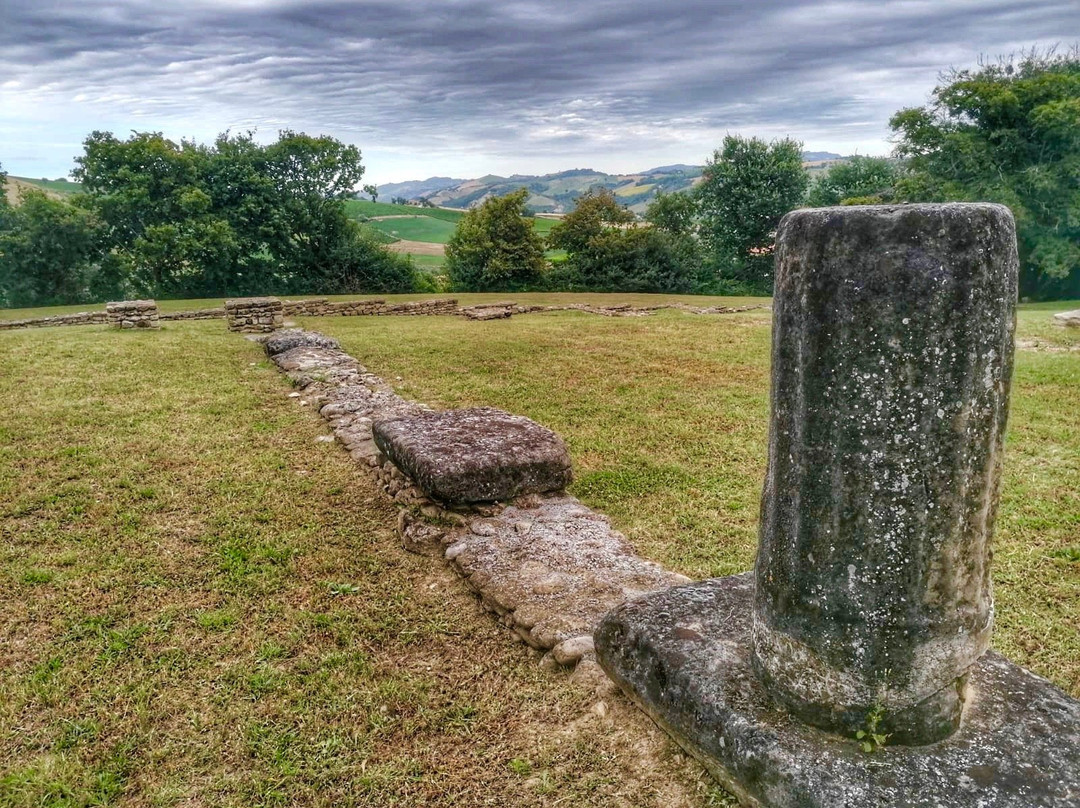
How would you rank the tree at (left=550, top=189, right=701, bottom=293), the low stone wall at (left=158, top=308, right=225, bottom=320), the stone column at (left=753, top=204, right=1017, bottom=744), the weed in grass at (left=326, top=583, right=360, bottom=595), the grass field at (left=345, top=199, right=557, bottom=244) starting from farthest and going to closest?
the grass field at (left=345, top=199, right=557, bottom=244) → the tree at (left=550, top=189, right=701, bottom=293) → the low stone wall at (left=158, top=308, right=225, bottom=320) → the weed in grass at (left=326, top=583, right=360, bottom=595) → the stone column at (left=753, top=204, right=1017, bottom=744)

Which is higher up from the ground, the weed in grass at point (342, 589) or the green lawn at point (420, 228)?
the green lawn at point (420, 228)

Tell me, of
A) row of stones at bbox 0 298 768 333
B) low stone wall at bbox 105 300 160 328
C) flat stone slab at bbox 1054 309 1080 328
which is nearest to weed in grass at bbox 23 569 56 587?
low stone wall at bbox 105 300 160 328

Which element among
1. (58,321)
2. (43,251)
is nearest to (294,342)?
(58,321)

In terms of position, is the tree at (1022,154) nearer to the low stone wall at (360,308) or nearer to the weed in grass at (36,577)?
the low stone wall at (360,308)

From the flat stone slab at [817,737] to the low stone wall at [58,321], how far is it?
19.8 meters

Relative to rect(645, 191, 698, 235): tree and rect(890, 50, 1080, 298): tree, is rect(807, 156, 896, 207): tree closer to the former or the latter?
rect(645, 191, 698, 235): tree

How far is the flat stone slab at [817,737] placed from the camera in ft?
6.28

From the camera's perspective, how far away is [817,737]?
6.98 feet

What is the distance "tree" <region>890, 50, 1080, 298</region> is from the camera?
2436 cm

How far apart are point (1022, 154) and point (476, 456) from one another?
2995cm

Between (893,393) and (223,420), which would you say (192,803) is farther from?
(223,420)

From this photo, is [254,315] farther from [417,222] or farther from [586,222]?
[417,222]

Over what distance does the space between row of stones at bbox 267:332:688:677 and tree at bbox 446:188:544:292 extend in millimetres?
27358

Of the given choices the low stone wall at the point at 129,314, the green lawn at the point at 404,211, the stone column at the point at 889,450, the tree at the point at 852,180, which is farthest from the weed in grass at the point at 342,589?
the green lawn at the point at 404,211
